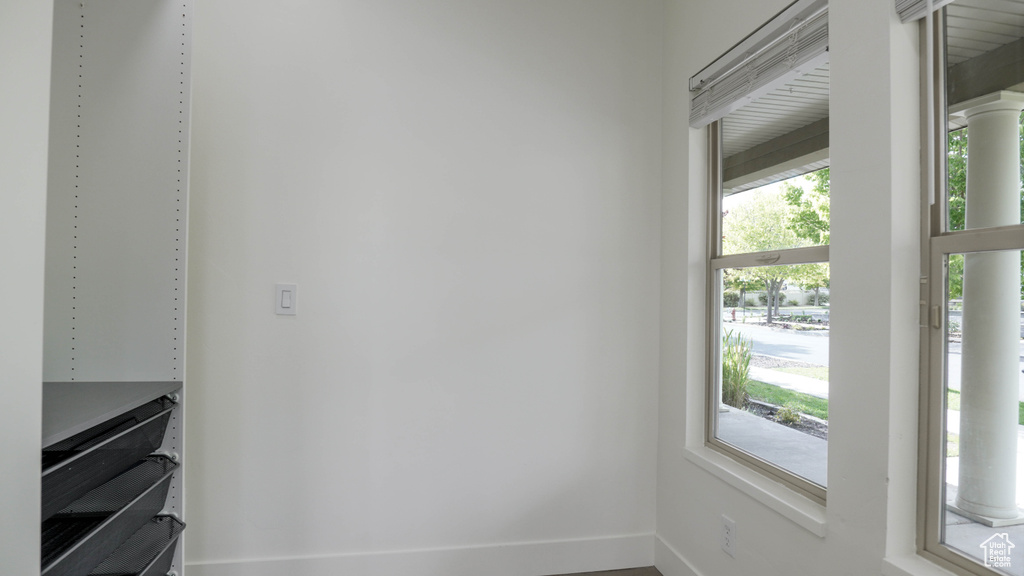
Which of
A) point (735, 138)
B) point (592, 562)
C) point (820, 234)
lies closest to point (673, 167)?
point (735, 138)

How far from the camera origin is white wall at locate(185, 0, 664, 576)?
2.15 metres

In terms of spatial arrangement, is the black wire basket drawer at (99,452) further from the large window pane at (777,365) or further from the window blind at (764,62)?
the window blind at (764,62)

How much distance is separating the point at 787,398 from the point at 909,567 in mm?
609

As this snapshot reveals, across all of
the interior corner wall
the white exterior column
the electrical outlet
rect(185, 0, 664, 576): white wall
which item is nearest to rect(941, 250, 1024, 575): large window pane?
the white exterior column

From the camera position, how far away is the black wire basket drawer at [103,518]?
3.66 ft

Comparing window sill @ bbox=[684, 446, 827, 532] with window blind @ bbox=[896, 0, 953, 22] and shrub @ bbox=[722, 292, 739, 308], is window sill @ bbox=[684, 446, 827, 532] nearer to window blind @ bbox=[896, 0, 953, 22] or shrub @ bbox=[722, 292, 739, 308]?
shrub @ bbox=[722, 292, 739, 308]

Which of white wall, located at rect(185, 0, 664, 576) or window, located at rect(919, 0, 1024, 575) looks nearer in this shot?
window, located at rect(919, 0, 1024, 575)

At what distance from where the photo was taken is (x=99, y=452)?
50.7 inches

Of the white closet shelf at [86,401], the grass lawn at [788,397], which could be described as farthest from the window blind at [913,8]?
the white closet shelf at [86,401]

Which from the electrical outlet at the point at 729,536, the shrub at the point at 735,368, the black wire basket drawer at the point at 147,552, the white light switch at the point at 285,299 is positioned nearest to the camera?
the black wire basket drawer at the point at 147,552

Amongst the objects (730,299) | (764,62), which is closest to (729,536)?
(730,299)

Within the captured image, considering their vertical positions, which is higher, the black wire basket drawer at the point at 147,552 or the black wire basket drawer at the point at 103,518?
the black wire basket drawer at the point at 103,518

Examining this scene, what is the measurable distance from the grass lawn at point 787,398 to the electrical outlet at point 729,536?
0.44 meters

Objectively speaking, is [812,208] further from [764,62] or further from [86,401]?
[86,401]
